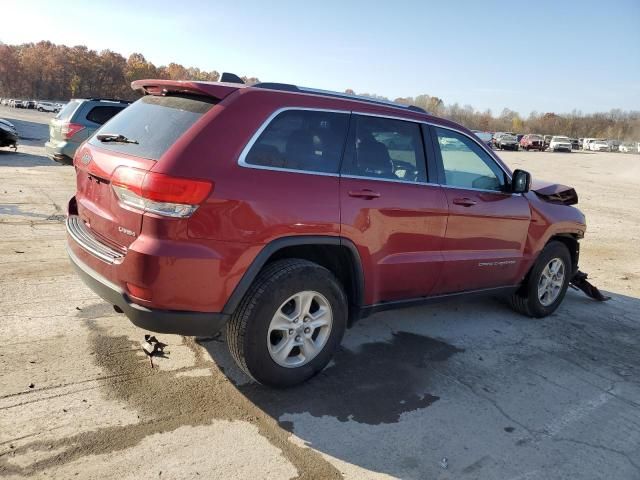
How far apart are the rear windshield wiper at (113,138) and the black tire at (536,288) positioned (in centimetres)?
402

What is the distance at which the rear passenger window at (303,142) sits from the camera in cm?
321

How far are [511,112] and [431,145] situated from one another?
153776mm

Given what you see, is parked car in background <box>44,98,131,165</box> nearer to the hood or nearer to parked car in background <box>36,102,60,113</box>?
the hood

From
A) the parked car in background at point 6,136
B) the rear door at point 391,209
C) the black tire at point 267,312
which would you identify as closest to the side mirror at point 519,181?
the rear door at point 391,209

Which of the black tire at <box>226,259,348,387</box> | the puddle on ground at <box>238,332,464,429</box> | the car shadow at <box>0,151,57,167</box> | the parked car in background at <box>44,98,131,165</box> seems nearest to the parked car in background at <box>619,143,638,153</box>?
the car shadow at <box>0,151,57,167</box>

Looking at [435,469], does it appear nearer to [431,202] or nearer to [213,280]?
[213,280]

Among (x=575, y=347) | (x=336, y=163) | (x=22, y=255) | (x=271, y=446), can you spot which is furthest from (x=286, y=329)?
(x=22, y=255)

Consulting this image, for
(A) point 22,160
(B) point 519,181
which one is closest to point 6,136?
(A) point 22,160

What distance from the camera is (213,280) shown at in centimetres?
298

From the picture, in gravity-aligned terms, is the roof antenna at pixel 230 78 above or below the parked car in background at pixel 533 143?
below

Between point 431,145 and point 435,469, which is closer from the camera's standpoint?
point 435,469

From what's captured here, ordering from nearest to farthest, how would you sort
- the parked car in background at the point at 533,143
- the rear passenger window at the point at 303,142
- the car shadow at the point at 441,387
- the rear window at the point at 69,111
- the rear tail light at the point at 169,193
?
the rear tail light at the point at 169,193, the car shadow at the point at 441,387, the rear passenger window at the point at 303,142, the rear window at the point at 69,111, the parked car in background at the point at 533,143

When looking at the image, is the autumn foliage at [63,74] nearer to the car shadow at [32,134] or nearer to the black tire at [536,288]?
the car shadow at [32,134]

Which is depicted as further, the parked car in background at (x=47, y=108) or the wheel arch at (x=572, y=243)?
the parked car in background at (x=47, y=108)
